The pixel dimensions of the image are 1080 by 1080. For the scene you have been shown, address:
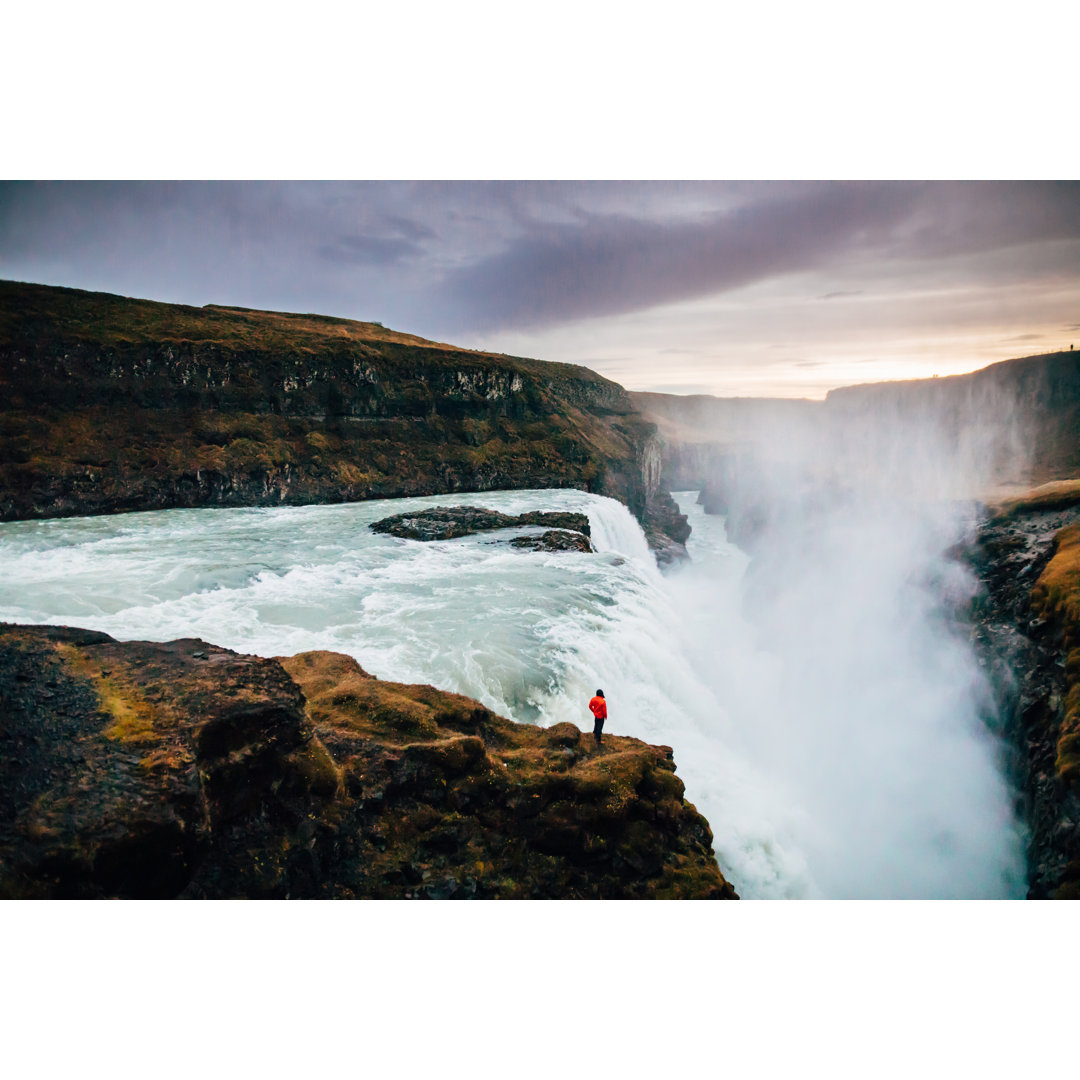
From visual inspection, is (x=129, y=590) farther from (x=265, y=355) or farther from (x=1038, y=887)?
(x=265, y=355)

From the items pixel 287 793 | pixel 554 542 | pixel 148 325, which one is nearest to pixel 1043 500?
pixel 554 542

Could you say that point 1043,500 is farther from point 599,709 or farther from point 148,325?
point 148,325

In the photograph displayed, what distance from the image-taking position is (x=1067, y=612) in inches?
414

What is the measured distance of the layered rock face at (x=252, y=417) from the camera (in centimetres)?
2956

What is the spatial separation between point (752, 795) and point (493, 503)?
27.0 m

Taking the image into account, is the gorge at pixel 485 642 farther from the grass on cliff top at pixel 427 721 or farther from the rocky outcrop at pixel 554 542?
the rocky outcrop at pixel 554 542

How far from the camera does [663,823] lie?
A: 6438mm

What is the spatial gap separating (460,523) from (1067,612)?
816 inches

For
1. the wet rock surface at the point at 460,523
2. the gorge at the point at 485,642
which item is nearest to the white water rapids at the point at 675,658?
the gorge at the point at 485,642

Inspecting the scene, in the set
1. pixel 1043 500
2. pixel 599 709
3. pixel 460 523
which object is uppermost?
pixel 1043 500

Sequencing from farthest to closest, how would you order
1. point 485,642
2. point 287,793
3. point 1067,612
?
point 485,642 → point 1067,612 → point 287,793

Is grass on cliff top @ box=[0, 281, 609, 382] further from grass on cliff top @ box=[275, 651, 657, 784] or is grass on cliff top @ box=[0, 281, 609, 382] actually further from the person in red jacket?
the person in red jacket

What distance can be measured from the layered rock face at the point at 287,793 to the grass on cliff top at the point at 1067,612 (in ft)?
20.5

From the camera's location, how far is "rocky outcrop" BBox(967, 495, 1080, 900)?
8.11 m
